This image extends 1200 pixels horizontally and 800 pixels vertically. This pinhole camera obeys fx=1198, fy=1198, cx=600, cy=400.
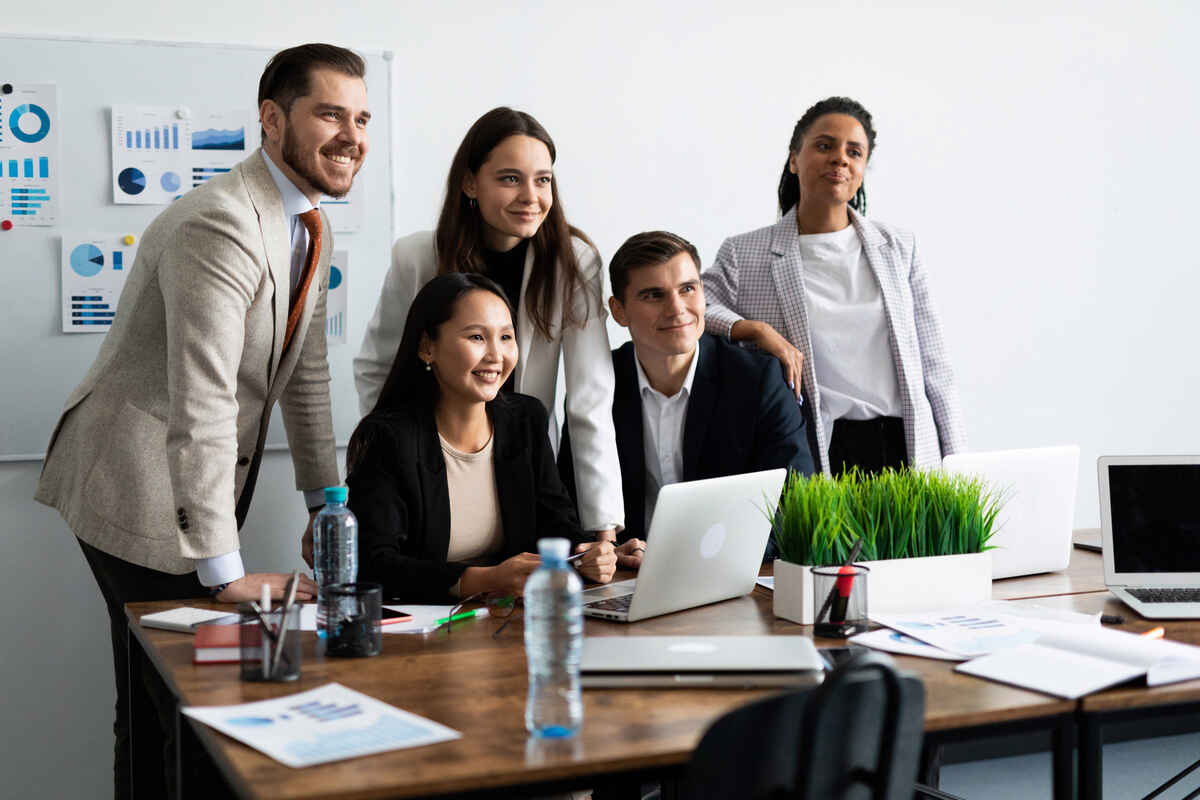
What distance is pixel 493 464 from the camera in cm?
239

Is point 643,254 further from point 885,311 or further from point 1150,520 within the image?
point 1150,520

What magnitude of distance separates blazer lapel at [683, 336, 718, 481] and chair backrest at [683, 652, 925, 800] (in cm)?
138

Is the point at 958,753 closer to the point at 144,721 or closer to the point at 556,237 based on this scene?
the point at 556,237

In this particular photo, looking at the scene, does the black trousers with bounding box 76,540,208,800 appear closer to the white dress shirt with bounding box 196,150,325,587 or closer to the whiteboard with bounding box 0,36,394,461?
the white dress shirt with bounding box 196,150,325,587

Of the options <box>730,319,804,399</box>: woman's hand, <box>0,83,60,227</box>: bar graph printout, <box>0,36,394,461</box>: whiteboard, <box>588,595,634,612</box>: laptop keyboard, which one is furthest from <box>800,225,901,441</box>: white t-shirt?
<box>0,83,60,227</box>: bar graph printout

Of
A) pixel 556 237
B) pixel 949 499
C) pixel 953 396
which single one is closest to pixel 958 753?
pixel 953 396

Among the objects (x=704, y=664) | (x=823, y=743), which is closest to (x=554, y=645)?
(x=704, y=664)

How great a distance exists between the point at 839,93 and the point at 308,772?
3119 mm

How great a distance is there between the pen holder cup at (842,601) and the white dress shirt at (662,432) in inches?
32.5

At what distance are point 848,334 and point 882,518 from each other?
106 centimetres

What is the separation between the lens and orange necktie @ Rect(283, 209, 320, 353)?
7.89ft

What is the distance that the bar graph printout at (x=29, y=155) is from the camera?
2928 mm

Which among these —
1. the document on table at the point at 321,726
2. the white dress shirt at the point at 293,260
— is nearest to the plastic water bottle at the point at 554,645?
the document on table at the point at 321,726

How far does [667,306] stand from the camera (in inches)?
106
